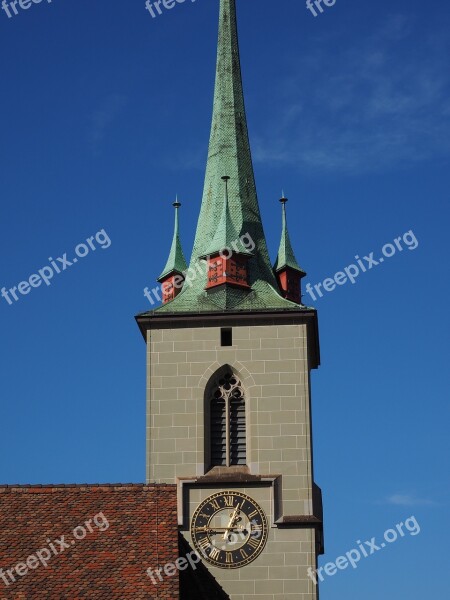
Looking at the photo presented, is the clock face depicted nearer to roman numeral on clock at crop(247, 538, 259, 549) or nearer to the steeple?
roman numeral on clock at crop(247, 538, 259, 549)

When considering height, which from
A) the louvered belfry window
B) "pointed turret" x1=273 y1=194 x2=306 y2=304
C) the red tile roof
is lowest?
the red tile roof

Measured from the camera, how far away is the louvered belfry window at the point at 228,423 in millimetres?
48156

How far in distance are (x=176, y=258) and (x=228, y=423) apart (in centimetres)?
753

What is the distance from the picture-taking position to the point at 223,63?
5659cm

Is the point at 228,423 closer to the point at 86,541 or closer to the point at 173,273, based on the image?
the point at 173,273

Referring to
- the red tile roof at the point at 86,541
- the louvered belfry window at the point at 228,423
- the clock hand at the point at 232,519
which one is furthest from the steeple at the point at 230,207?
the red tile roof at the point at 86,541

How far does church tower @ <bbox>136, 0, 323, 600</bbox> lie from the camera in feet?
153

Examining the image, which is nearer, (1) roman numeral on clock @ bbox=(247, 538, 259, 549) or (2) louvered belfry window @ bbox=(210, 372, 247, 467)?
(1) roman numeral on clock @ bbox=(247, 538, 259, 549)

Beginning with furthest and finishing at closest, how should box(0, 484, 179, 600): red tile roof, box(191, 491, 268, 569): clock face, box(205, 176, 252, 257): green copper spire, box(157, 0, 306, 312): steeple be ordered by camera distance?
box(205, 176, 252, 257): green copper spire < box(157, 0, 306, 312): steeple < box(191, 491, 268, 569): clock face < box(0, 484, 179, 600): red tile roof

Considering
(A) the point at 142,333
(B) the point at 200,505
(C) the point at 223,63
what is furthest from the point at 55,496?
Answer: (C) the point at 223,63

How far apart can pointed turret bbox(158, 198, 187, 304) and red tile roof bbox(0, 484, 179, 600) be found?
15.4 metres

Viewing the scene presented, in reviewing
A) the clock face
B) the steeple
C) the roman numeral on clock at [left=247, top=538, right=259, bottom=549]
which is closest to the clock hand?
the clock face

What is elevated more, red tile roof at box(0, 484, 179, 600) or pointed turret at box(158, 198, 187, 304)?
pointed turret at box(158, 198, 187, 304)

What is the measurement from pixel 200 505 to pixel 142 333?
20.5ft
